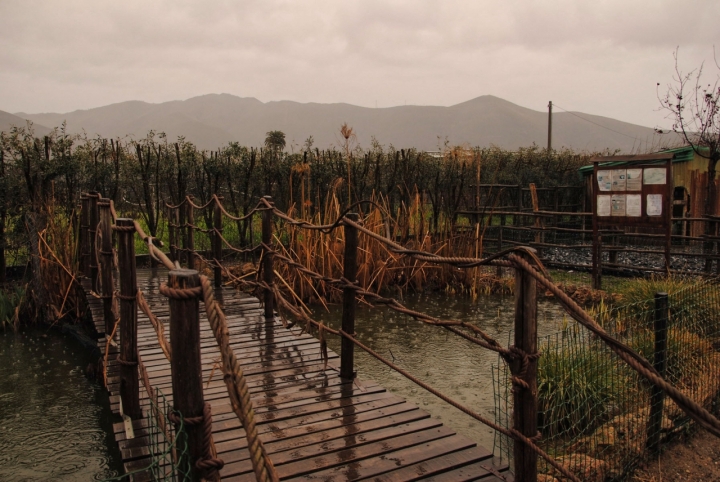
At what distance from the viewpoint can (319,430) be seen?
265cm

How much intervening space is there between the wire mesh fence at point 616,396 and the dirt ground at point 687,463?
0.07 meters

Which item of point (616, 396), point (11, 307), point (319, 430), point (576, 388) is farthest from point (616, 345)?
point (11, 307)

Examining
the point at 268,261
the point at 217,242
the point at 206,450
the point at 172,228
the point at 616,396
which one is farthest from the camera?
the point at 172,228

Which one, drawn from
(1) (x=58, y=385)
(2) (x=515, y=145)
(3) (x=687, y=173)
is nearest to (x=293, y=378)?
(1) (x=58, y=385)

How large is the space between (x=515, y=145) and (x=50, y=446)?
364 ft

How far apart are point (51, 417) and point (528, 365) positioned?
3.59 meters

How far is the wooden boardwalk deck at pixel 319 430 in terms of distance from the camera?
7.56ft

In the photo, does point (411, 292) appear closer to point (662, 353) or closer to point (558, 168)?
point (662, 353)

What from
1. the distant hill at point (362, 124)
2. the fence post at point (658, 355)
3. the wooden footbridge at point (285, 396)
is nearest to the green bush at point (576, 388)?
the fence post at point (658, 355)

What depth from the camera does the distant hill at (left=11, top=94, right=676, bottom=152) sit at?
122750 mm

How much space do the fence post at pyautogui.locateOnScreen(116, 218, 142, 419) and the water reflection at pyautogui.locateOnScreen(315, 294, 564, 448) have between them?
181cm

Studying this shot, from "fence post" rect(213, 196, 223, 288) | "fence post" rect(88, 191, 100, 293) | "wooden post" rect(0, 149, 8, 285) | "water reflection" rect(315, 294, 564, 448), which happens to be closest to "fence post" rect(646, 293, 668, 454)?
"water reflection" rect(315, 294, 564, 448)

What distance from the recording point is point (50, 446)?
3.73 metres

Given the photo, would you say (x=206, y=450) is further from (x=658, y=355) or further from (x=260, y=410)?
(x=658, y=355)
